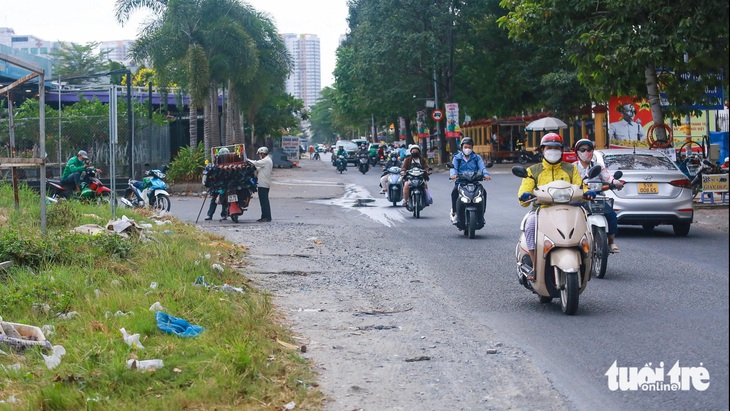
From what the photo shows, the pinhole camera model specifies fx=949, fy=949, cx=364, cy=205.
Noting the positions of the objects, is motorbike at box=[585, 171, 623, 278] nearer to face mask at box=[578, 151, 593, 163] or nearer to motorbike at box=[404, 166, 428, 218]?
face mask at box=[578, 151, 593, 163]

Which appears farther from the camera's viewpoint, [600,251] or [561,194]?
[600,251]

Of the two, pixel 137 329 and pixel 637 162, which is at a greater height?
pixel 637 162

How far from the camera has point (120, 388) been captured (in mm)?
6023

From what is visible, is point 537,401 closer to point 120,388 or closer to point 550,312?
point 120,388

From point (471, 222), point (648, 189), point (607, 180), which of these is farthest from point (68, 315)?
point (648, 189)

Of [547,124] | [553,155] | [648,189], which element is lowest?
[648,189]

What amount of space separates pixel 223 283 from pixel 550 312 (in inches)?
138

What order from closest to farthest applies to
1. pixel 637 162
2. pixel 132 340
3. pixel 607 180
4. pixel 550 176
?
1. pixel 132 340
2. pixel 550 176
3. pixel 607 180
4. pixel 637 162

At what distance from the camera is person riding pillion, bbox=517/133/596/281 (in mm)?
9219

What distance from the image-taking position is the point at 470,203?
1611cm

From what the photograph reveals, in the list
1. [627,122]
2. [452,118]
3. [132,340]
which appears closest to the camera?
[132,340]

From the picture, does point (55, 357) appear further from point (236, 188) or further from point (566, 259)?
point (236, 188)

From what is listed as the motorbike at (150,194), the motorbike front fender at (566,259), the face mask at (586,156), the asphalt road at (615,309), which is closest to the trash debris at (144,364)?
the asphalt road at (615,309)

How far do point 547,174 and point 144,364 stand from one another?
476 centimetres
